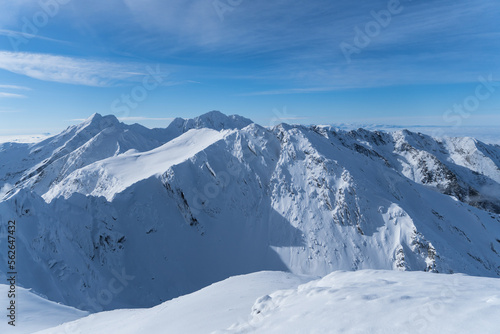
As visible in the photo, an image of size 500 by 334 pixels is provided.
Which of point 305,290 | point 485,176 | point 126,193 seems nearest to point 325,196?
point 126,193

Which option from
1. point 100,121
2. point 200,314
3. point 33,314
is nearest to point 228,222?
point 33,314

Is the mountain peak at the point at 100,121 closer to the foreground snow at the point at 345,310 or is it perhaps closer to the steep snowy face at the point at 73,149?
the steep snowy face at the point at 73,149

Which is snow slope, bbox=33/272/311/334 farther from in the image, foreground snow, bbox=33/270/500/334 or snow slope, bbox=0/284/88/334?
snow slope, bbox=0/284/88/334

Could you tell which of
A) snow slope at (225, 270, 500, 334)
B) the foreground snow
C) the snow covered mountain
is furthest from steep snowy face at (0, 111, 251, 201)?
snow slope at (225, 270, 500, 334)

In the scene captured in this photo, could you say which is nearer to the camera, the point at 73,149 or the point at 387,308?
the point at 387,308

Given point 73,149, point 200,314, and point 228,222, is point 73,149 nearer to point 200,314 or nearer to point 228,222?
point 228,222

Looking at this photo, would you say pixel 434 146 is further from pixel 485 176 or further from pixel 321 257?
pixel 321 257

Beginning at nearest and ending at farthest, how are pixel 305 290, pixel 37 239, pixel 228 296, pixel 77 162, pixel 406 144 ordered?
pixel 305 290 → pixel 228 296 → pixel 37 239 → pixel 77 162 → pixel 406 144
